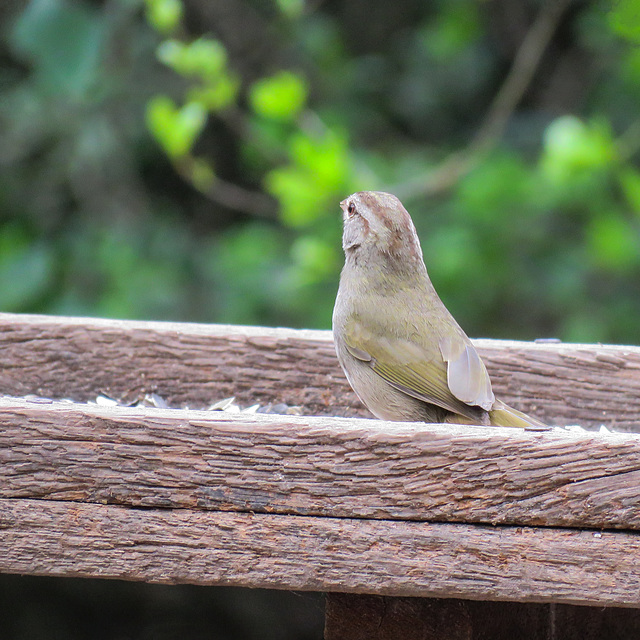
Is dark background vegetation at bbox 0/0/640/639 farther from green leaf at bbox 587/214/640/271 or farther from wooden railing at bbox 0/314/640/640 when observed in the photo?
wooden railing at bbox 0/314/640/640

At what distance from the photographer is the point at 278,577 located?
146cm

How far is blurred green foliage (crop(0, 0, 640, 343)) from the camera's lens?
164 inches

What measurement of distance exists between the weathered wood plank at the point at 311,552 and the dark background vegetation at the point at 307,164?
1.74 meters

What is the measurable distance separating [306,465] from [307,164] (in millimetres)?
2461

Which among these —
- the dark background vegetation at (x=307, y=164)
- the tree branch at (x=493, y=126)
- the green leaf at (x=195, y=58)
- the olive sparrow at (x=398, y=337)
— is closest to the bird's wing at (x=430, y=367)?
the olive sparrow at (x=398, y=337)

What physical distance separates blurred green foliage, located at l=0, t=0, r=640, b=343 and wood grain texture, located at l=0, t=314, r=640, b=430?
134 cm

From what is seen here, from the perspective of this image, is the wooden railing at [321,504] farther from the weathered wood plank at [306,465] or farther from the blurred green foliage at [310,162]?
the blurred green foliage at [310,162]

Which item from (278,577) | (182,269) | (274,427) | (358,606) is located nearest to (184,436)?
(274,427)

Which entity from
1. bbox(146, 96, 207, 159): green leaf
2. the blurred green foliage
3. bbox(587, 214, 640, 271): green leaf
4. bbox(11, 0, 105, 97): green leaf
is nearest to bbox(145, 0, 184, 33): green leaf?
the blurred green foliage

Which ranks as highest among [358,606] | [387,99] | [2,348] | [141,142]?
[387,99]

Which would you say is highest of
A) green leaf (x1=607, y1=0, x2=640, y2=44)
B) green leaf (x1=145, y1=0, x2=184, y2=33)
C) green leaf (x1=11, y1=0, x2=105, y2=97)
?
green leaf (x1=145, y1=0, x2=184, y2=33)

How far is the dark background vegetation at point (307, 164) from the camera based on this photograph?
157 inches

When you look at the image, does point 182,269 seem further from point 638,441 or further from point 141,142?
point 638,441

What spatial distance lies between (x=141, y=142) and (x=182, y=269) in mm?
924
